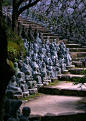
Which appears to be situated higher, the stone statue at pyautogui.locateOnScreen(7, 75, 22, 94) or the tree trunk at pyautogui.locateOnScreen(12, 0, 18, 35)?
the tree trunk at pyautogui.locateOnScreen(12, 0, 18, 35)

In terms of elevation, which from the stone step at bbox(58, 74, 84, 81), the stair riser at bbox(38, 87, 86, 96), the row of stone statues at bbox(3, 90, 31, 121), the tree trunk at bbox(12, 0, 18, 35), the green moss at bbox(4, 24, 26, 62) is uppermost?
the tree trunk at bbox(12, 0, 18, 35)

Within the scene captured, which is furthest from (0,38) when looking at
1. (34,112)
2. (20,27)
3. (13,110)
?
(20,27)

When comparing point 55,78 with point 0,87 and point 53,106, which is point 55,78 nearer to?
point 53,106

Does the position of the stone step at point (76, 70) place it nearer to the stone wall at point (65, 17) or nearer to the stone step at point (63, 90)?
the stone step at point (63, 90)

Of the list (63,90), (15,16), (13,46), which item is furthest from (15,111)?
(15,16)

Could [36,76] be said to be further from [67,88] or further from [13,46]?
[13,46]

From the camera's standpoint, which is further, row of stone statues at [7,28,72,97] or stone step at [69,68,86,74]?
stone step at [69,68,86,74]

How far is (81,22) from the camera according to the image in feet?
46.9

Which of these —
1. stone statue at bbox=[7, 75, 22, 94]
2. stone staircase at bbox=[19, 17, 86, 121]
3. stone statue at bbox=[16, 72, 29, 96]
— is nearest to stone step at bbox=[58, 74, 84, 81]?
stone staircase at bbox=[19, 17, 86, 121]

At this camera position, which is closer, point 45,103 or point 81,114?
point 81,114

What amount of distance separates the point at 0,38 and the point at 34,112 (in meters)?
2.90

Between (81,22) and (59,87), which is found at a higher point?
(81,22)

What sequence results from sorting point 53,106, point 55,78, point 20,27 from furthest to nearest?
1. point 20,27
2. point 55,78
3. point 53,106

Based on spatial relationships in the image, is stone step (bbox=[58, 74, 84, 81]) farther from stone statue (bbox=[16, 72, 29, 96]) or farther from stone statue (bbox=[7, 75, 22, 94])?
stone statue (bbox=[7, 75, 22, 94])
